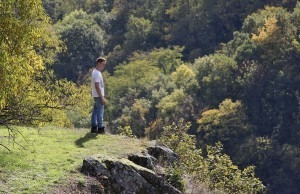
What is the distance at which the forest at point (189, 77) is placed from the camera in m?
15.2

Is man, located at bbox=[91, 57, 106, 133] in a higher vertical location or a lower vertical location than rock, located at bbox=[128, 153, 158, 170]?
higher

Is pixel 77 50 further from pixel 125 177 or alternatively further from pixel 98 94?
pixel 125 177

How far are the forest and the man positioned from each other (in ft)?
5.16

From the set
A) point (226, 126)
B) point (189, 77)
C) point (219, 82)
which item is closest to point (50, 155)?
point (226, 126)

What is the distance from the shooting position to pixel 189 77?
70375 millimetres

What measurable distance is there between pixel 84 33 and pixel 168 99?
31.0 metres

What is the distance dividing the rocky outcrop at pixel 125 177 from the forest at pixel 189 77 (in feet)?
2.28

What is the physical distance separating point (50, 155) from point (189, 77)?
5867 cm

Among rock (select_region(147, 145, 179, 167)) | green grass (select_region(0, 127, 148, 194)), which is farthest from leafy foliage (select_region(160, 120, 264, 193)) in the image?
green grass (select_region(0, 127, 148, 194))

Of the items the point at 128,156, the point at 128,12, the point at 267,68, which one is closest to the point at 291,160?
the point at 267,68

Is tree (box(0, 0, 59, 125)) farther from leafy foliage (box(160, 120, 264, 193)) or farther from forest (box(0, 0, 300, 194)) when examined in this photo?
leafy foliage (box(160, 120, 264, 193))

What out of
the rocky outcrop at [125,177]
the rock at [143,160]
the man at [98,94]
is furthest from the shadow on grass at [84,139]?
the rocky outcrop at [125,177]

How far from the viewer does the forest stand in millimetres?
15219

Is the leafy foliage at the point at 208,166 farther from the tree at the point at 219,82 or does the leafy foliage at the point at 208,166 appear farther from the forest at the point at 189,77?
the tree at the point at 219,82
